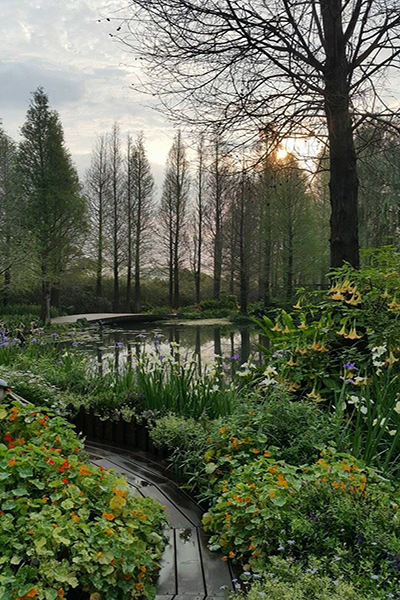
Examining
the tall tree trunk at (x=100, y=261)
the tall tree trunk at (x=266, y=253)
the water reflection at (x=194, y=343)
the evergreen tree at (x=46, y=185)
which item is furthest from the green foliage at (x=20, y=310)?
the tall tree trunk at (x=266, y=253)

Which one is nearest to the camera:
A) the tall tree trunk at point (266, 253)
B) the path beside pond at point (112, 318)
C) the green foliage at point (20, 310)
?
the path beside pond at point (112, 318)

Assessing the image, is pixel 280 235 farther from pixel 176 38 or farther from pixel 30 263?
pixel 176 38

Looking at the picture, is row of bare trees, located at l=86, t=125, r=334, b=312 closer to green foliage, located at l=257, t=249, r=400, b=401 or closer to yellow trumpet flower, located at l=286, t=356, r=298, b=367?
green foliage, located at l=257, t=249, r=400, b=401

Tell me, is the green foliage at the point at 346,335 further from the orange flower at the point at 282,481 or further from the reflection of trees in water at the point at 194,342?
the reflection of trees in water at the point at 194,342

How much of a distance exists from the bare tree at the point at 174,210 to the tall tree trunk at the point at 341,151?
20757 mm

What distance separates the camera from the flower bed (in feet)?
5.07

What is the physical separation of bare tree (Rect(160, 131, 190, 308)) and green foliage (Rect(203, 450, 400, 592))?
22.8m

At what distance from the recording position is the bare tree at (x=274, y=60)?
3.79 m

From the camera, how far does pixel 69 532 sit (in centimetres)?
167

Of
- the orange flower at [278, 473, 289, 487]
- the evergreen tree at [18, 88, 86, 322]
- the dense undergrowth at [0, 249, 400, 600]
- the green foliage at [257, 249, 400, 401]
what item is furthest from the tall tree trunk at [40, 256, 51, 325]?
the orange flower at [278, 473, 289, 487]

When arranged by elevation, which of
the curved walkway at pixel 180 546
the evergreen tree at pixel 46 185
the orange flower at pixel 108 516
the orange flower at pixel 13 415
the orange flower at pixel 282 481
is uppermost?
the evergreen tree at pixel 46 185

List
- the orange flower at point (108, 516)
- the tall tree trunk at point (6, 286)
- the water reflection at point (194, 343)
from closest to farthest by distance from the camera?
the orange flower at point (108, 516) → the water reflection at point (194, 343) → the tall tree trunk at point (6, 286)

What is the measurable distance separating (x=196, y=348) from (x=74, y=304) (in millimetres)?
13807

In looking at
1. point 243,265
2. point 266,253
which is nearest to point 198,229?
point 243,265
